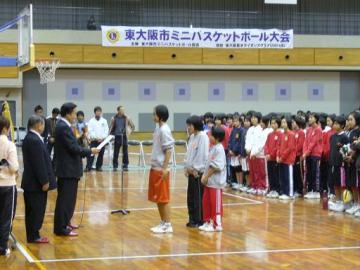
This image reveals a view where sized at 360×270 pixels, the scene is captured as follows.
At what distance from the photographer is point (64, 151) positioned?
315 inches

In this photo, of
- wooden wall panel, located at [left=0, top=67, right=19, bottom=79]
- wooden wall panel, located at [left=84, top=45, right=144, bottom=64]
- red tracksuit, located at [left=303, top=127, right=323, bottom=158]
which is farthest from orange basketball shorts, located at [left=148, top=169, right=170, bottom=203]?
wooden wall panel, located at [left=0, top=67, right=19, bottom=79]

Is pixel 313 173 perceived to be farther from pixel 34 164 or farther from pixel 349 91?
pixel 349 91

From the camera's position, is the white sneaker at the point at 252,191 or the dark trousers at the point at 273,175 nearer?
the dark trousers at the point at 273,175

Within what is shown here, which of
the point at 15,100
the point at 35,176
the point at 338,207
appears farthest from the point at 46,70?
the point at 35,176

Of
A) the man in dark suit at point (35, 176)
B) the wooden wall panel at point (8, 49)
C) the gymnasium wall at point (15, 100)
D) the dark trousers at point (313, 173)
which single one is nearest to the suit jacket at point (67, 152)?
the man in dark suit at point (35, 176)

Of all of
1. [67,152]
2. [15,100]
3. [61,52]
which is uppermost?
[61,52]

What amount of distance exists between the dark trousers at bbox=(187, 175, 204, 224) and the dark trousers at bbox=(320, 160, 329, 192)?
12.3 ft

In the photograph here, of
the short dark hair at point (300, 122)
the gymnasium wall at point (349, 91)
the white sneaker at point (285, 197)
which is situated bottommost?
the white sneaker at point (285, 197)

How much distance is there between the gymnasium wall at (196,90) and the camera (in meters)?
23.9

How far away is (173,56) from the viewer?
23.7 metres

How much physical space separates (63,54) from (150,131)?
14.5 ft

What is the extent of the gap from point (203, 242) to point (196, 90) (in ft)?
56.9

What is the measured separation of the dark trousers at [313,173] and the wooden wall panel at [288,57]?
12.6 m

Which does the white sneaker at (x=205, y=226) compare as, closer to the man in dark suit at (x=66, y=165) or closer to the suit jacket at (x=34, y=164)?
the man in dark suit at (x=66, y=165)
